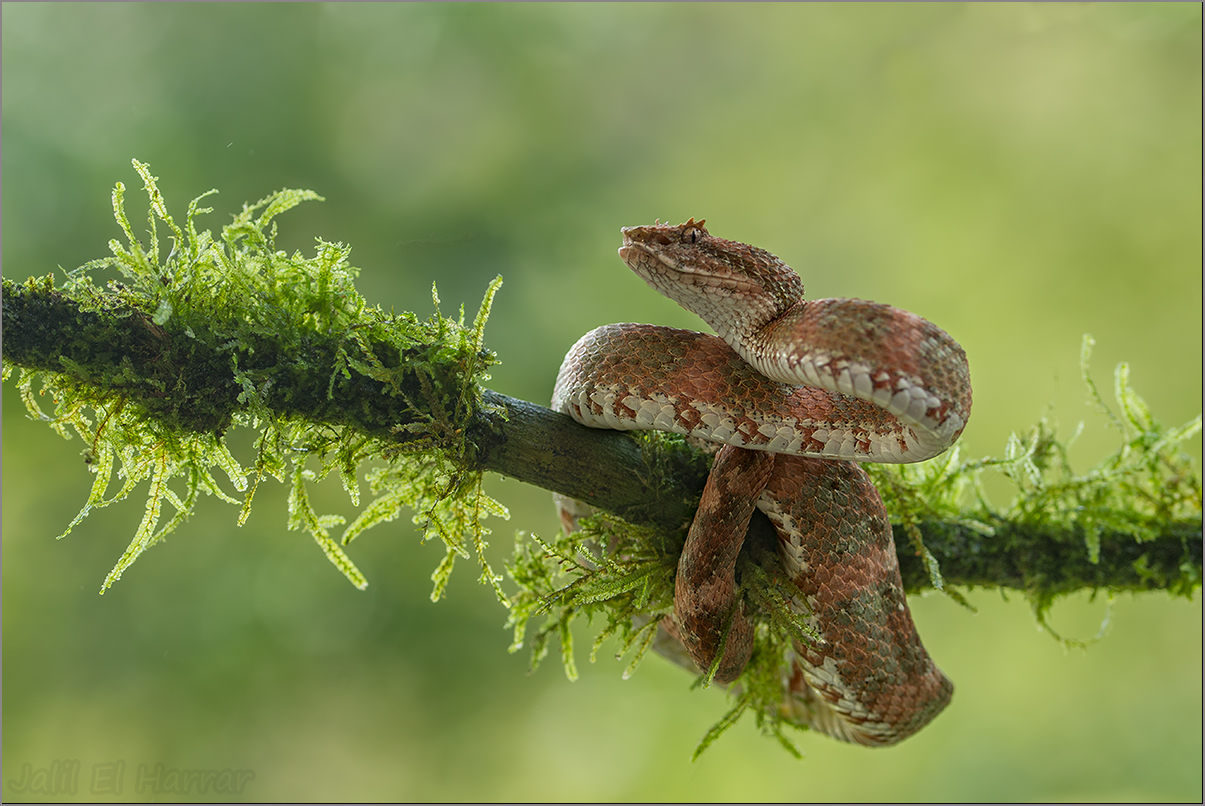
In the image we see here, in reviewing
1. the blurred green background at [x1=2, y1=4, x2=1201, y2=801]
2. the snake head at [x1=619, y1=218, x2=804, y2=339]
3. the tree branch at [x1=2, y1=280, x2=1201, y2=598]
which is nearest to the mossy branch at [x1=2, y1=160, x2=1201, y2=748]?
the tree branch at [x1=2, y1=280, x2=1201, y2=598]

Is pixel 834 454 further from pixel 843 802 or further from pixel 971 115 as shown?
pixel 971 115

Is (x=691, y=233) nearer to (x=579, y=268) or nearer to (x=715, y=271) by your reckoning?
(x=715, y=271)

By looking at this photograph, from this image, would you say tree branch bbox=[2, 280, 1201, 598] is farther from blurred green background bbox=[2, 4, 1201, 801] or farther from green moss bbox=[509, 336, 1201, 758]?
blurred green background bbox=[2, 4, 1201, 801]

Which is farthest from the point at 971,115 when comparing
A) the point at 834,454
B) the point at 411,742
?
the point at 411,742

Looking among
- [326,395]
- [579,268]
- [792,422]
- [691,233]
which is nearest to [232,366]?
[326,395]

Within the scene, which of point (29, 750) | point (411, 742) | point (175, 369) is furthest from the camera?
point (411, 742)
